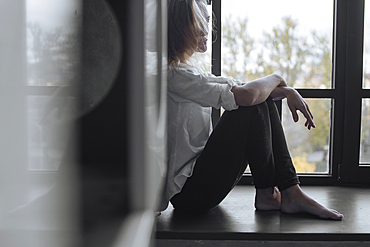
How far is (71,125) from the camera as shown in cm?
15

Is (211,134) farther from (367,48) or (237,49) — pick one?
(367,48)

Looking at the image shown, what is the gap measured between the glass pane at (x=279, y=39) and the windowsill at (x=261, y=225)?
23.5 inches

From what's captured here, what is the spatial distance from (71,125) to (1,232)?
0.07 meters

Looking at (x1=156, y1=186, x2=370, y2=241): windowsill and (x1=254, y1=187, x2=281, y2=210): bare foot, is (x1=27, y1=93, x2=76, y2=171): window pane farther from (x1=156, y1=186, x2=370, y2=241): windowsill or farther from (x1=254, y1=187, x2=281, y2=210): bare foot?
(x1=254, y1=187, x2=281, y2=210): bare foot

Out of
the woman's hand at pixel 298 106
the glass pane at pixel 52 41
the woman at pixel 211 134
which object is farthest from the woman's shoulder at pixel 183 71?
the glass pane at pixel 52 41

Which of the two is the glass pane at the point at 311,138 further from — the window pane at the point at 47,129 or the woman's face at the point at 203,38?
the window pane at the point at 47,129

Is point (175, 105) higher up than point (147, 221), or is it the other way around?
point (175, 105)

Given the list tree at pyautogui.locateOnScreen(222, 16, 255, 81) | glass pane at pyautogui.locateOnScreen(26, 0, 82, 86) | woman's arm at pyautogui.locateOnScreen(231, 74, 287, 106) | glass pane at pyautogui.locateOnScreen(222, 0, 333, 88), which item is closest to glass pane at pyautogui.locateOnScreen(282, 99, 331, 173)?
glass pane at pyautogui.locateOnScreen(222, 0, 333, 88)

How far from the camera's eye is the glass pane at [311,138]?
1.47 m

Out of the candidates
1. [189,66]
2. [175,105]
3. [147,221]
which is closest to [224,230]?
[175,105]

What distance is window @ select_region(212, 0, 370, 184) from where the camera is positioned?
143cm

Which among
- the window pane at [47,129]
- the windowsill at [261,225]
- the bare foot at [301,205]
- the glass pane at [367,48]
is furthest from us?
the glass pane at [367,48]

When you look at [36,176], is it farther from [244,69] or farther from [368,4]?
[368,4]

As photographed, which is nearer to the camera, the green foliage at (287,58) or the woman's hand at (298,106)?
the woman's hand at (298,106)
